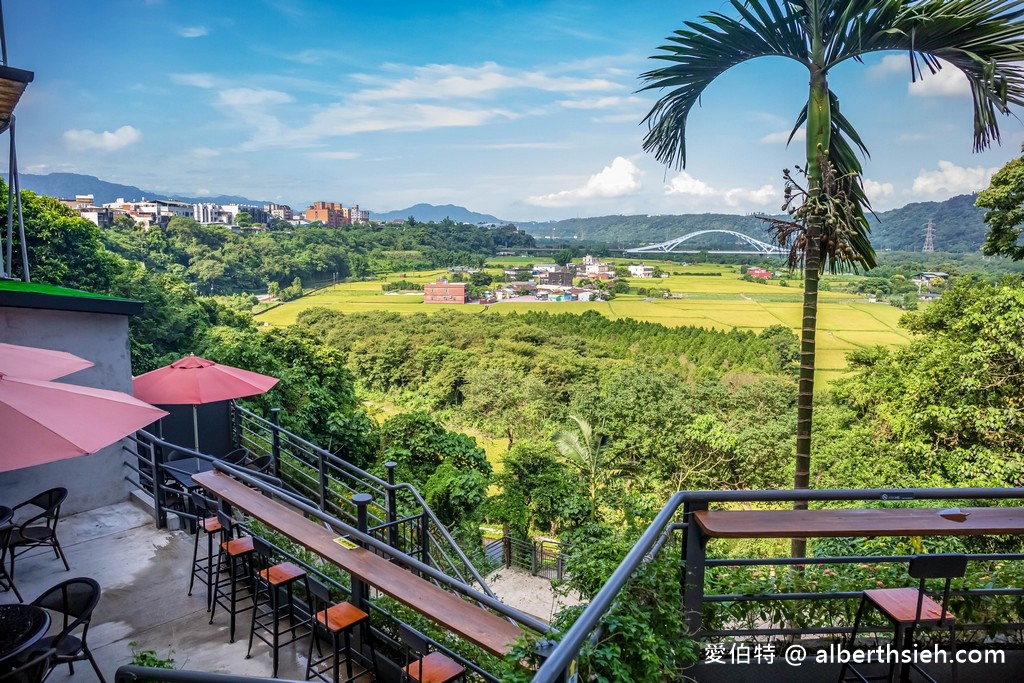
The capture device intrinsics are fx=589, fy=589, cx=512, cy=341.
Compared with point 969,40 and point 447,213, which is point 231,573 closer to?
point 969,40

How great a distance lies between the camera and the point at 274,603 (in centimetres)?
303

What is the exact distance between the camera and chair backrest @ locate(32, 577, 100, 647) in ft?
8.96

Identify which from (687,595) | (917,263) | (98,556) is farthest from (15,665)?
(917,263)

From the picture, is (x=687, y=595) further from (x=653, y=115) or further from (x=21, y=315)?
(x=653, y=115)

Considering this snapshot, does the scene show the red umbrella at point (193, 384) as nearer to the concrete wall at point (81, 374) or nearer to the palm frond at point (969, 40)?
the concrete wall at point (81, 374)

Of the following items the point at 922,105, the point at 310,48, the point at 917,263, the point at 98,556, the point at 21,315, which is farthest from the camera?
the point at 310,48

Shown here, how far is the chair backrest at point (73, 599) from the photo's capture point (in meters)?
2.73

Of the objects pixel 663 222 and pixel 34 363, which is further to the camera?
pixel 663 222

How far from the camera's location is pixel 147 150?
96625mm

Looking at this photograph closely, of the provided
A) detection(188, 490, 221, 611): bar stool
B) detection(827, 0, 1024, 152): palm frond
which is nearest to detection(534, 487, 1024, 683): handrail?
detection(188, 490, 221, 611): bar stool

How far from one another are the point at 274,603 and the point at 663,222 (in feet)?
254

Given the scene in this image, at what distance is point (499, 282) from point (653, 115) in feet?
203

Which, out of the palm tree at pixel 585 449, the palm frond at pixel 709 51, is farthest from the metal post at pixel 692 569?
the palm tree at pixel 585 449

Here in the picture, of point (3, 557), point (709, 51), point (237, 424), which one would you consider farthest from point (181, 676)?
point (709, 51)
